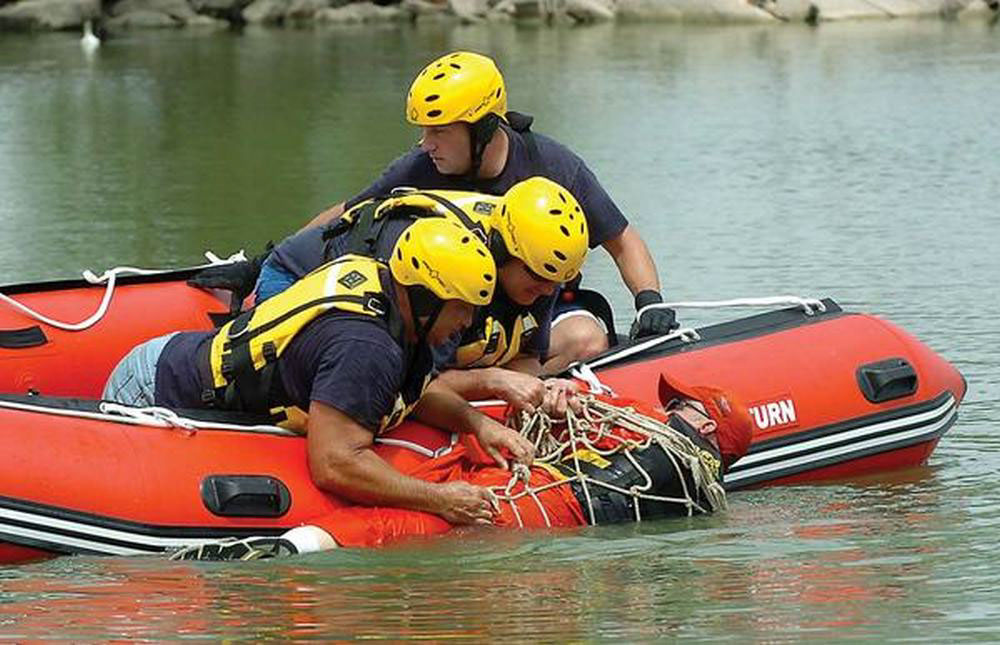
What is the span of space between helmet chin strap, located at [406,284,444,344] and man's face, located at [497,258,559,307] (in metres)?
0.42

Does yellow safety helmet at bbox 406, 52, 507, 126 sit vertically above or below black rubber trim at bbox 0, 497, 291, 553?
above

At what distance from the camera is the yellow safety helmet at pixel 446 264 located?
20.1ft

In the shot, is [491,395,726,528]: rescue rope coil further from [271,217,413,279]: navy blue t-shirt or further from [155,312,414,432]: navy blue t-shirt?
[271,217,413,279]: navy blue t-shirt

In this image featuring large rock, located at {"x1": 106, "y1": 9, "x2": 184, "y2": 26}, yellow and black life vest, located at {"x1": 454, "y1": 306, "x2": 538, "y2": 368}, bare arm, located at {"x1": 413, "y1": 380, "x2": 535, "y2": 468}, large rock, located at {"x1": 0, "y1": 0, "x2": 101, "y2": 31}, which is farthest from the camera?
large rock, located at {"x1": 106, "y1": 9, "x2": 184, "y2": 26}

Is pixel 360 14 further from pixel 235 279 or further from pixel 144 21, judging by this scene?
pixel 235 279

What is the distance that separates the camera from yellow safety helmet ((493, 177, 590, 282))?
649 centimetres

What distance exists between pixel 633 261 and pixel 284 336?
1794 mm

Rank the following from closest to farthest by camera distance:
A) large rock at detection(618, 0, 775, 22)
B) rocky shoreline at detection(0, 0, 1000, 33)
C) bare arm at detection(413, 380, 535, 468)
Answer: bare arm at detection(413, 380, 535, 468) < rocky shoreline at detection(0, 0, 1000, 33) < large rock at detection(618, 0, 775, 22)

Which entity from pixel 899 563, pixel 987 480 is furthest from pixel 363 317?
pixel 987 480

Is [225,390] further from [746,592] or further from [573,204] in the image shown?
[746,592]

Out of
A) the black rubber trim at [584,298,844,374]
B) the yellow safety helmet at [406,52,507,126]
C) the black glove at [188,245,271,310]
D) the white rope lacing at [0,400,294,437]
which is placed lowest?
the black rubber trim at [584,298,844,374]

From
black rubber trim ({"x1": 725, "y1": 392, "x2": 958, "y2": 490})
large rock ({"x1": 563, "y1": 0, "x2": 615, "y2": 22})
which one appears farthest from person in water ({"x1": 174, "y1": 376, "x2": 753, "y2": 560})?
large rock ({"x1": 563, "y1": 0, "x2": 615, "y2": 22})

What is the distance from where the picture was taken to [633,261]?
7.82 metres

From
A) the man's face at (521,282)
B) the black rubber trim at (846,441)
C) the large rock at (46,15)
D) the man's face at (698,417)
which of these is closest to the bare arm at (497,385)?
the man's face at (521,282)
